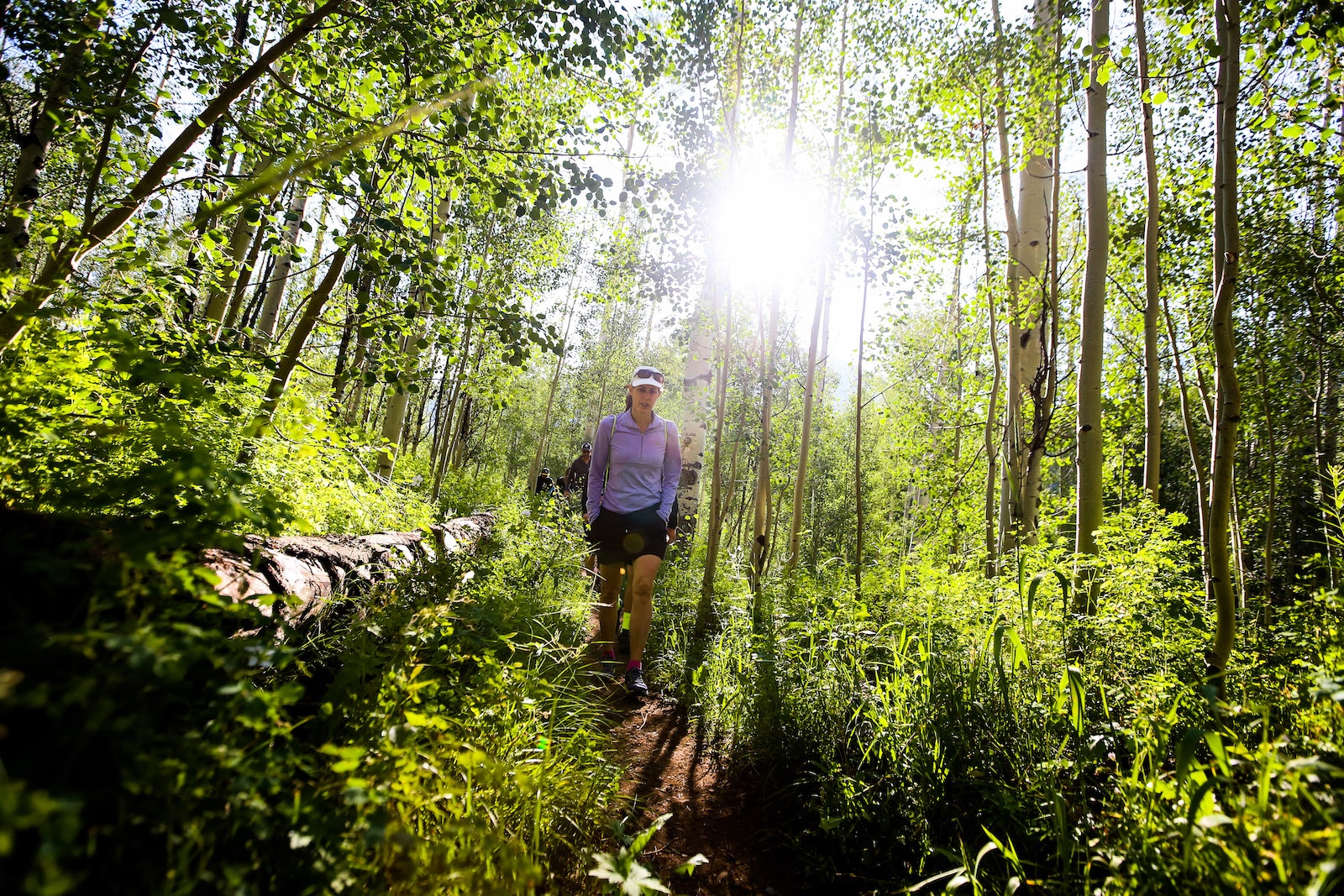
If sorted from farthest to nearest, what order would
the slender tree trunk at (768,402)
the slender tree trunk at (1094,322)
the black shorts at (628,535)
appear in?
the slender tree trunk at (768,402) < the black shorts at (628,535) < the slender tree trunk at (1094,322)

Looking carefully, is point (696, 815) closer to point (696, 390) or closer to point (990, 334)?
point (990, 334)

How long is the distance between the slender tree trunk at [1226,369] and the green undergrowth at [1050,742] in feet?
0.80

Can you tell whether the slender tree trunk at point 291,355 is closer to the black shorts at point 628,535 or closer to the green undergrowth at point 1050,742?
the black shorts at point 628,535

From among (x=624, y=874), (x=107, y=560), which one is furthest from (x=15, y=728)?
(x=624, y=874)

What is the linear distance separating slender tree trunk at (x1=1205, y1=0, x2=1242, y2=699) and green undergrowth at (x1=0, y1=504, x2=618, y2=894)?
8.41 feet

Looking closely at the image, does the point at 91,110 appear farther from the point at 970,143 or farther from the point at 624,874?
the point at 970,143

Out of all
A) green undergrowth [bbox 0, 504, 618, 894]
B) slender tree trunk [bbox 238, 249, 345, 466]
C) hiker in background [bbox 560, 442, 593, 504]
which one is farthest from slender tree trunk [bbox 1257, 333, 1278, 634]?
slender tree trunk [bbox 238, 249, 345, 466]

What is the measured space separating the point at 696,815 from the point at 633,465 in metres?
2.28

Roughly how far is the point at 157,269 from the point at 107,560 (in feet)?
6.06

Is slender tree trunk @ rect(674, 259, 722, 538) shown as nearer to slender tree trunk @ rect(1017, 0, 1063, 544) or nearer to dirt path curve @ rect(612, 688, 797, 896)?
slender tree trunk @ rect(1017, 0, 1063, 544)

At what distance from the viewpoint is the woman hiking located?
408cm

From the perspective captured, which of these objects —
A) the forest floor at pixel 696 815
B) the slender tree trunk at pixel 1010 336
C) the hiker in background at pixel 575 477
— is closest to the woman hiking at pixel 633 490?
the forest floor at pixel 696 815

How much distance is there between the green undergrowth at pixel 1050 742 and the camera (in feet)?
4.25

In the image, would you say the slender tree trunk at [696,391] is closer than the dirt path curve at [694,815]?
No
